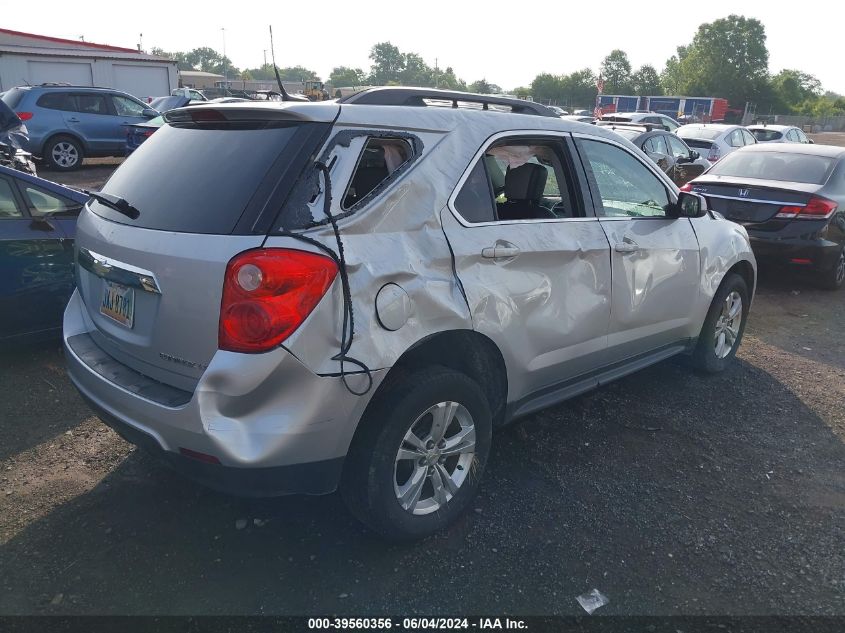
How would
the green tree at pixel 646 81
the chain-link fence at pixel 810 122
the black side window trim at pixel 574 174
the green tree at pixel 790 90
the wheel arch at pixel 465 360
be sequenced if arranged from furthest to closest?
the green tree at pixel 646 81, the green tree at pixel 790 90, the chain-link fence at pixel 810 122, the black side window trim at pixel 574 174, the wheel arch at pixel 465 360

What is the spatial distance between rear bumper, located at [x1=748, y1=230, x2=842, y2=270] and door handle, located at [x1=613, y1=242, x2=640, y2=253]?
13.2 ft

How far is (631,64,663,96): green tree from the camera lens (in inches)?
4198

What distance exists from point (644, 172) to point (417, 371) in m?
2.28

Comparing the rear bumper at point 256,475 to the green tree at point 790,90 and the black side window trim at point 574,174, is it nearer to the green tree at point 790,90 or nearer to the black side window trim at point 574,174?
A: the black side window trim at point 574,174

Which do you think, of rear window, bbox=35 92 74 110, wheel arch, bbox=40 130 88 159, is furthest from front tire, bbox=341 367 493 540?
rear window, bbox=35 92 74 110

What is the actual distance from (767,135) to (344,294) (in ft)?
63.2

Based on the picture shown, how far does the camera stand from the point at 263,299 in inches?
91.7

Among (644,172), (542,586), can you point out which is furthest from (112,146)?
(542,586)

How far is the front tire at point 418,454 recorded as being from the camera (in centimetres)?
266

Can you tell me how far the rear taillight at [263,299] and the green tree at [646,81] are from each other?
11434 cm

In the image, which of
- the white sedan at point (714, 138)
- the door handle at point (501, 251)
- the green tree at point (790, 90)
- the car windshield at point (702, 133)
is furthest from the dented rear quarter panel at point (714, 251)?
the green tree at point (790, 90)

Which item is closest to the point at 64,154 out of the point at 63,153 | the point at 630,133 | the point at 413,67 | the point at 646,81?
the point at 63,153

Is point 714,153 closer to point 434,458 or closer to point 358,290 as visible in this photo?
point 434,458

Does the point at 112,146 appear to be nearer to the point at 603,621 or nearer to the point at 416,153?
the point at 416,153
